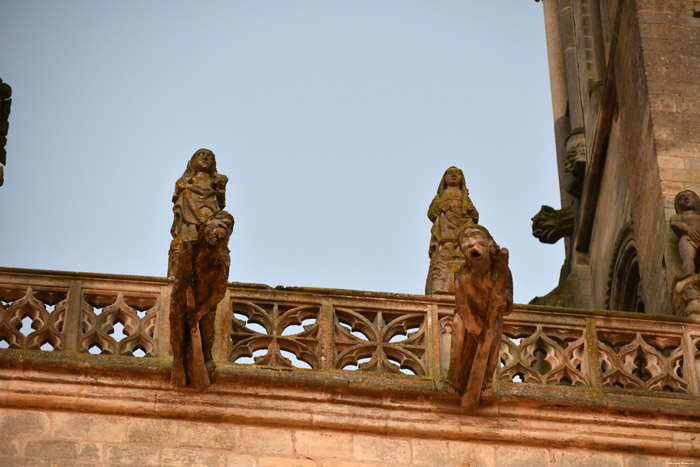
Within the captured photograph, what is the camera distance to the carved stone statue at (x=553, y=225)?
828 inches

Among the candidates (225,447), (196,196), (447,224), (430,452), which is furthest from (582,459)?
(196,196)

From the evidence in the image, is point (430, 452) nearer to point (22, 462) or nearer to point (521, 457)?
point (521, 457)

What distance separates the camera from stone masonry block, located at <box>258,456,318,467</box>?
44.2ft

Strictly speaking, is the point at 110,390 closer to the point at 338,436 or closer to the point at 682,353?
the point at 338,436

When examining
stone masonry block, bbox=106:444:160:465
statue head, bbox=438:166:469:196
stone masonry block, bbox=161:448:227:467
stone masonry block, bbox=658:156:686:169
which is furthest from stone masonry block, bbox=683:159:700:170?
stone masonry block, bbox=106:444:160:465

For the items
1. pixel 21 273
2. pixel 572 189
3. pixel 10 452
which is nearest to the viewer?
pixel 10 452

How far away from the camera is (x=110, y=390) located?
13609 mm

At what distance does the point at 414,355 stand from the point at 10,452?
2.70m

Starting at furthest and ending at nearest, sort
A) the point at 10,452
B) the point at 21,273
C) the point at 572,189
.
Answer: the point at 572,189 → the point at 21,273 → the point at 10,452

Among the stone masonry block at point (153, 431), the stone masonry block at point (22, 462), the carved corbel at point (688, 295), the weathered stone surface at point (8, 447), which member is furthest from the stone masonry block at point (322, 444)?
the carved corbel at point (688, 295)

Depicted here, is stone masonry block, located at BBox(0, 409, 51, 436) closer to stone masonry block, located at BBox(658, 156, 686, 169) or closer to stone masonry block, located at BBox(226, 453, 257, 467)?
stone masonry block, located at BBox(226, 453, 257, 467)

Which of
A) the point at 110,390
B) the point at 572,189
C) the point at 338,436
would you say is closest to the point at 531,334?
the point at 338,436

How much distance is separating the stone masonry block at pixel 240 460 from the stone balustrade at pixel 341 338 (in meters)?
0.56

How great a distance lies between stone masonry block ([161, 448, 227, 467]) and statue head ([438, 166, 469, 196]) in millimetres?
3010
